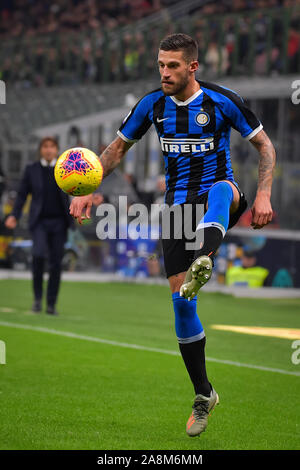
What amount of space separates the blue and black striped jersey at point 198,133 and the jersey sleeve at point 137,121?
0.09 m

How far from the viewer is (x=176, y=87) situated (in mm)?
5711

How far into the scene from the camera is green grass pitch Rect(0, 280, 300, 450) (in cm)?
531

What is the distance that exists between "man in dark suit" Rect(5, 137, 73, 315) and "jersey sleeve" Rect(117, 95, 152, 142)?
6117mm

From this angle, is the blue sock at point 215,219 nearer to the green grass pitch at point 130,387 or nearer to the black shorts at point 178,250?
the black shorts at point 178,250

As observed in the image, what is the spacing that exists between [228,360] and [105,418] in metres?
3.15

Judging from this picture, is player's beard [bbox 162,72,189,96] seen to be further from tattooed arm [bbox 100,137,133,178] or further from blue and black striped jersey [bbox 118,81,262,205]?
tattooed arm [bbox 100,137,133,178]

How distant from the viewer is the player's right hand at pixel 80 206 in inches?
227

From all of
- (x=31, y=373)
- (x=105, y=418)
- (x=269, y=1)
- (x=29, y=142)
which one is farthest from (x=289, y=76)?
(x=105, y=418)

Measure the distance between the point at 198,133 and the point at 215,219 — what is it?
2.12 feet

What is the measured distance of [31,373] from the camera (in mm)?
7566

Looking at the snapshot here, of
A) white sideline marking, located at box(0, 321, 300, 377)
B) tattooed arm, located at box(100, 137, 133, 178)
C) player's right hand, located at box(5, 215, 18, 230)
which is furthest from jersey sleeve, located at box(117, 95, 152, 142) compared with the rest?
player's right hand, located at box(5, 215, 18, 230)

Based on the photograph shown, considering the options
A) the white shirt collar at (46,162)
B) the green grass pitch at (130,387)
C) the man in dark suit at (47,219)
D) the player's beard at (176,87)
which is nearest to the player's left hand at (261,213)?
the player's beard at (176,87)

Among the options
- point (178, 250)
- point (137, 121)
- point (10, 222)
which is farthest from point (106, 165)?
point (10, 222)

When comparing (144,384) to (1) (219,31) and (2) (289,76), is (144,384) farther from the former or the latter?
(1) (219,31)
